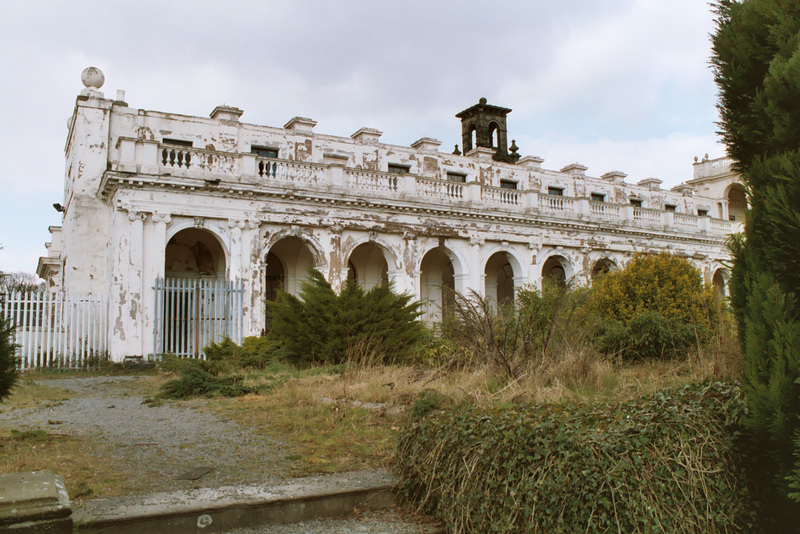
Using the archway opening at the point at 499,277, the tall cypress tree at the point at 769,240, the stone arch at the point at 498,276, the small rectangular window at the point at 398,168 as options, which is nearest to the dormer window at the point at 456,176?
the small rectangular window at the point at 398,168

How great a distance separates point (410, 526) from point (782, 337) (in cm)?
253

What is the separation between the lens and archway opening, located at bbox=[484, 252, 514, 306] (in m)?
26.5

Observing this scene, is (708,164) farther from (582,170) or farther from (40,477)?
(40,477)

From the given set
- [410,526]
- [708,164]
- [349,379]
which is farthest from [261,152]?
[708,164]

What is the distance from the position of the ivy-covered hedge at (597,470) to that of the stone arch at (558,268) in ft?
65.6

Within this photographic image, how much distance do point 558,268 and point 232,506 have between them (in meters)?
25.4

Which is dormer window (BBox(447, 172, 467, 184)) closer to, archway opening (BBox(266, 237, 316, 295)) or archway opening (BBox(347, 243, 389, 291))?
archway opening (BBox(347, 243, 389, 291))

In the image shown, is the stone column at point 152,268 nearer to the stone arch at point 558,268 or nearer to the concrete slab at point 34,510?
the stone arch at point 558,268

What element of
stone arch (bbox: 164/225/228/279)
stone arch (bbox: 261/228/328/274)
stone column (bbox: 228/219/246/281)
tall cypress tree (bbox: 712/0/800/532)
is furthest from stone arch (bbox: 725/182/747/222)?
tall cypress tree (bbox: 712/0/800/532)

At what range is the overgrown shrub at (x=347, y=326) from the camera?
40.4ft

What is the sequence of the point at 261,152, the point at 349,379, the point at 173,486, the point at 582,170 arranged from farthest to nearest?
the point at 582,170 < the point at 261,152 < the point at 349,379 < the point at 173,486

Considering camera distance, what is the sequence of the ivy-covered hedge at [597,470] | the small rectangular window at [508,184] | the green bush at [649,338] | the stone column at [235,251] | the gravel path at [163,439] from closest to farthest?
the ivy-covered hedge at [597,470] < the gravel path at [163,439] < the green bush at [649,338] < the stone column at [235,251] < the small rectangular window at [508,184]

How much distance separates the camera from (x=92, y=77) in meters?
19.2

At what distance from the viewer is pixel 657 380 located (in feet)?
22.1
